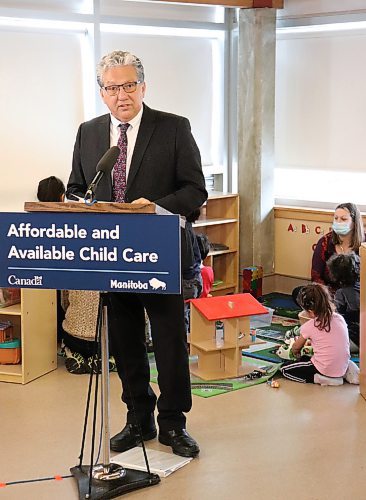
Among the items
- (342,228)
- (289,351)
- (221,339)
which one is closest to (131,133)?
(221,339)

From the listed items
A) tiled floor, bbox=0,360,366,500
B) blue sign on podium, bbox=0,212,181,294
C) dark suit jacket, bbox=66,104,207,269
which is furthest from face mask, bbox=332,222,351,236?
blue sign on podium, bbox=0,212,181,294

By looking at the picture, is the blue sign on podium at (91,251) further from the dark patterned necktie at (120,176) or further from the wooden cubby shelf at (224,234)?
the wooden cubby shelf at (224,234)

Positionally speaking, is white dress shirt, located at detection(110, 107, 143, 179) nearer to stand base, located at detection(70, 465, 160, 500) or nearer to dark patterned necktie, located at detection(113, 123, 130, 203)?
dark patterned necktie, located at detection(113, 123, 130, 203)

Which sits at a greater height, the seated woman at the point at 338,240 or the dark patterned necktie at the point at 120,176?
the dark patterned necktie at the point at 120,176

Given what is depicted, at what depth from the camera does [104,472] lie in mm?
3561

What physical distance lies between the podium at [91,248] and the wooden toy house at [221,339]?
206 centimetres

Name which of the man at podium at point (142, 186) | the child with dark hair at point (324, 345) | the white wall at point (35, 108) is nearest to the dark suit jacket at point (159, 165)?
the man at podium at point (142, 186)

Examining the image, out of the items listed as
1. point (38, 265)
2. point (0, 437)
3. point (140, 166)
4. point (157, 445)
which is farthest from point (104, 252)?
point (0, 437)

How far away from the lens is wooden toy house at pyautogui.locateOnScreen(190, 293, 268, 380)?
518 cm

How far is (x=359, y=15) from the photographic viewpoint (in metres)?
6.70

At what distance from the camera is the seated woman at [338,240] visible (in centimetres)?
627

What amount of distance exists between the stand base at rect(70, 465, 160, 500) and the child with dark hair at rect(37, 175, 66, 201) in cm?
260

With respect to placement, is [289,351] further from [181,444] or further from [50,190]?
[50,190]

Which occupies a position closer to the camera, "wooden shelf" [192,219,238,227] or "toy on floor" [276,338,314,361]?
"toy on floor" [276,338,314,361]
